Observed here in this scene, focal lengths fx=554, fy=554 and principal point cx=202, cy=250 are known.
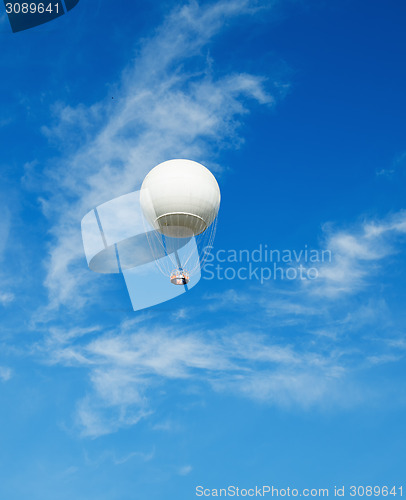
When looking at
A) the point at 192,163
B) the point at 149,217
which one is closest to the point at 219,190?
the point at 192,163

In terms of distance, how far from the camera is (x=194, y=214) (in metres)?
40.2

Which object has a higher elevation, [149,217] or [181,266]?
[149,217]

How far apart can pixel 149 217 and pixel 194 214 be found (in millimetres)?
3907

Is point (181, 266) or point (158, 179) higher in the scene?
point (158, 179)

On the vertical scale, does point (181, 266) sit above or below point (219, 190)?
below

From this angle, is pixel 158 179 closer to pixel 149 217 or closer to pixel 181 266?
pixel 149 217

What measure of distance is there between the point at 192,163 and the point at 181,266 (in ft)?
25.4

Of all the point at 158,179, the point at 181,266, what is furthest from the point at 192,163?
the point at 181,266

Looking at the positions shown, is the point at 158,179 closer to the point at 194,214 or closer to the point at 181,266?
the point at 194,214

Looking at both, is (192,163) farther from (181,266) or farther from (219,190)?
(181,266)

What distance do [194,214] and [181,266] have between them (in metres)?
4.23

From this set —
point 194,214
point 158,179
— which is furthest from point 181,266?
point 158,179

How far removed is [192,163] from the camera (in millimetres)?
41062

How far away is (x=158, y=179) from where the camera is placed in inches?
1580
